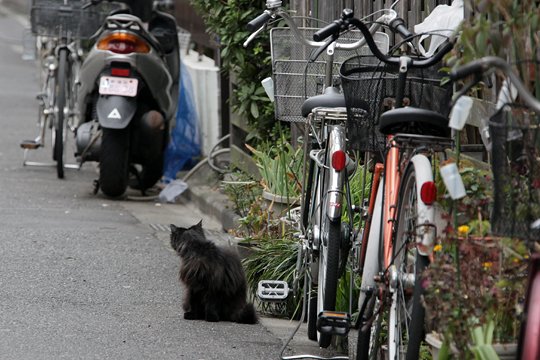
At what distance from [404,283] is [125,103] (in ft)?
18.8

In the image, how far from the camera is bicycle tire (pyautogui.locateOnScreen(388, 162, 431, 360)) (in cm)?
431

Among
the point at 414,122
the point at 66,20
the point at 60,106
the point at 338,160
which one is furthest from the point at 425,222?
the point at 66,20

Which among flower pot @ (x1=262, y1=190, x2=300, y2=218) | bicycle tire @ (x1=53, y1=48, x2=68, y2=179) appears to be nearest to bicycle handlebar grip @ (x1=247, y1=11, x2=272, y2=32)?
flower pot @ (x1=262, y1=190, x2=300, y2=218)

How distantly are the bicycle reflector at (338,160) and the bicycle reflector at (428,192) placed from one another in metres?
1.14

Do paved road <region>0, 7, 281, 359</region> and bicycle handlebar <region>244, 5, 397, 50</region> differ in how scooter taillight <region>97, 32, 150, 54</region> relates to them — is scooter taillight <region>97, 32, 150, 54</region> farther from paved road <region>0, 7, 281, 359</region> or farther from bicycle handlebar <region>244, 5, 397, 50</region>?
bicycle handlebar <region>244, 5, 397, 50</region>

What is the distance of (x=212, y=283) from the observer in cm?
636

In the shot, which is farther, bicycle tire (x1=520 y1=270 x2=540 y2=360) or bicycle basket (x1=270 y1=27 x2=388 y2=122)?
bicycle basket (x1=270 y1=27 x2=388 y2=122)

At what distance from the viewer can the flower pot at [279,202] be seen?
23.5ft

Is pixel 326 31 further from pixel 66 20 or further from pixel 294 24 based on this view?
pixel 66 20

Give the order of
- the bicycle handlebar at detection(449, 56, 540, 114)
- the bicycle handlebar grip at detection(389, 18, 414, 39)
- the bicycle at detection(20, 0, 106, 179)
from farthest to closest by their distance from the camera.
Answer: the bicycle at detection(20, 0, 106, 179)
the bicycle handlebar grip at detection(389, 18, 414, 39)
the bicycle handlebar at detection(449, 56, 540, 114)

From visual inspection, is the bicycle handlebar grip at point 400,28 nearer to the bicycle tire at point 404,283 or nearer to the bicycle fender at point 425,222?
the bicycle tire at point 404,283

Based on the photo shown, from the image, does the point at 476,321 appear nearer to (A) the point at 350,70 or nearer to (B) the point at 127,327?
(A) the point at 350,70

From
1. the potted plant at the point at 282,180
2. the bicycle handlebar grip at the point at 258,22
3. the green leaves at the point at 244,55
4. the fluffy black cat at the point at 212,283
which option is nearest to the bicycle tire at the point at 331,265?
the bicycle handlebar grip at the point at 258,22

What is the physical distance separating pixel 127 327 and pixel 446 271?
246 cm
